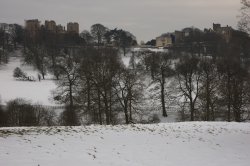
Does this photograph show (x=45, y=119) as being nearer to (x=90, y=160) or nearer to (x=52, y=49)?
(x=90, y=160)

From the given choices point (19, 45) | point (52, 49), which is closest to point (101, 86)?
point (52, 49)

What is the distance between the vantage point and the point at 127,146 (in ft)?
63.2

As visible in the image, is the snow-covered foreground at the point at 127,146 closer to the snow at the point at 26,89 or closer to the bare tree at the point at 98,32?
the snow at the point at 26,89

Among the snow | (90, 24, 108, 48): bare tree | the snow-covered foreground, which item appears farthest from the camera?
(90, 24, 108, 48): bare tree

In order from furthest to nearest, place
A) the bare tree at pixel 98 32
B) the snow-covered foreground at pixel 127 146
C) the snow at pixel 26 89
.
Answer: the bare tree at pixel 98 32 < the snow at pixel 26 89 < the snow-covered foreground at pixel 127 146

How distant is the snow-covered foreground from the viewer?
49.8 feet

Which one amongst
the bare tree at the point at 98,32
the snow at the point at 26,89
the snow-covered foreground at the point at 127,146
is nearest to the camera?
the snow-covered foreground at the point at 127,146

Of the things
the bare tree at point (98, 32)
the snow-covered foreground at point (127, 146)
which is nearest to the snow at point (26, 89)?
the snow-covered foreground at point (127, 146)

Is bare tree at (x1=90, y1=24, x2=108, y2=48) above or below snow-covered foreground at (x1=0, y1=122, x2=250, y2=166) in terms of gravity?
above

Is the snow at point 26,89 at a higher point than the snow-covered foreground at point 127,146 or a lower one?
higher

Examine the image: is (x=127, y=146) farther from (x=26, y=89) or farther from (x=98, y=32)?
(x=98, y=32)

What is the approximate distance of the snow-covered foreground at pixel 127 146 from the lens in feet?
49.8

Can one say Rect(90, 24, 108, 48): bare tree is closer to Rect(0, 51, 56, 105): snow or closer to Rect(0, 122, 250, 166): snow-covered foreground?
Rect(0, 51, 56, 105): snow

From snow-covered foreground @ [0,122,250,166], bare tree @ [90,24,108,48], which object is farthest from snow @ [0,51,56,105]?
bare tree @ [90,24,108,48]
